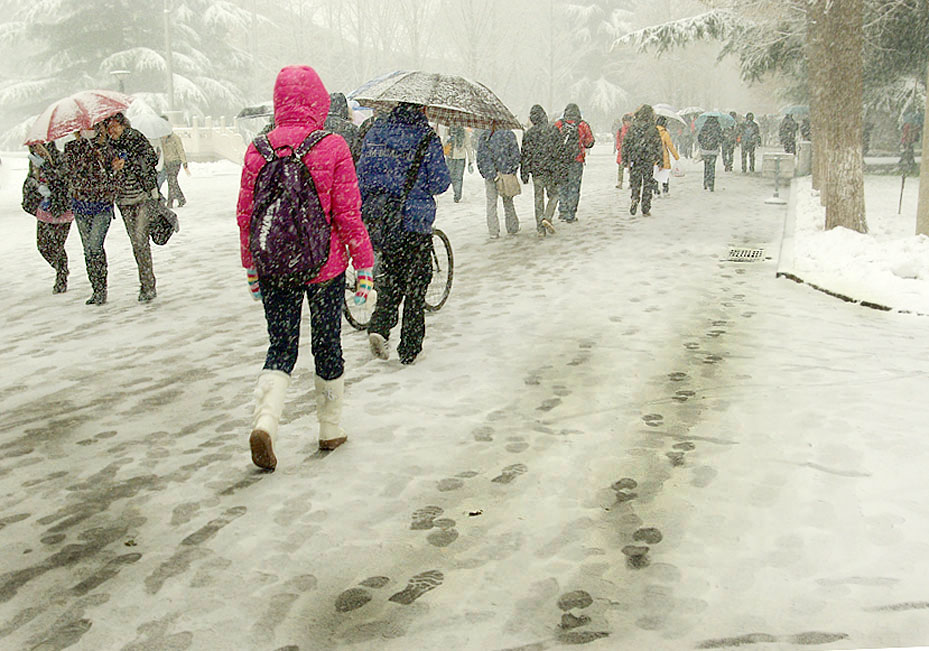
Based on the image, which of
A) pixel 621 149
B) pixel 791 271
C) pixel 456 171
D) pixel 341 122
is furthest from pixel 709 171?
pixel 341 122

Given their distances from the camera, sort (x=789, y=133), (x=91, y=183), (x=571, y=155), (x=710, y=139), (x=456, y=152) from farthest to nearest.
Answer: (x=789, y=133), (x=710, y=139), (x=456, y=152), (x=571, y=155), (x=91, y=183)

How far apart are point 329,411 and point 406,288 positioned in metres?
1.91

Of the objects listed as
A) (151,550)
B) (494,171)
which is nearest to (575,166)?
(494,171)

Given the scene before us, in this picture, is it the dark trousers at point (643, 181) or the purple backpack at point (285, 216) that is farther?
the dark trousers at point (643, 181)

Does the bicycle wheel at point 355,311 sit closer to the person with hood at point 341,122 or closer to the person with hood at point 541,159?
the person with hood at point 341,122

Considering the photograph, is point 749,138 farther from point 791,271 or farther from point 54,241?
point 54,241

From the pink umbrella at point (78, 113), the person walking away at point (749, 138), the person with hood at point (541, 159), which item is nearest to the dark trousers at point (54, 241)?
the pink umbrella at point (78, 113)

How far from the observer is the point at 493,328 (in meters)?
7.74

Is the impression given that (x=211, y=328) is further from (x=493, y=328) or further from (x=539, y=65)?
(x=539, y=65)

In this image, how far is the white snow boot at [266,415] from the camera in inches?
170

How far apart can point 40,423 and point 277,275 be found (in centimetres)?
232

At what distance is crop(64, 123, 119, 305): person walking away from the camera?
27.3 ft

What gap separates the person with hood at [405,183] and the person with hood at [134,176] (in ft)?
10.6

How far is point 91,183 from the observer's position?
8.42 meters
